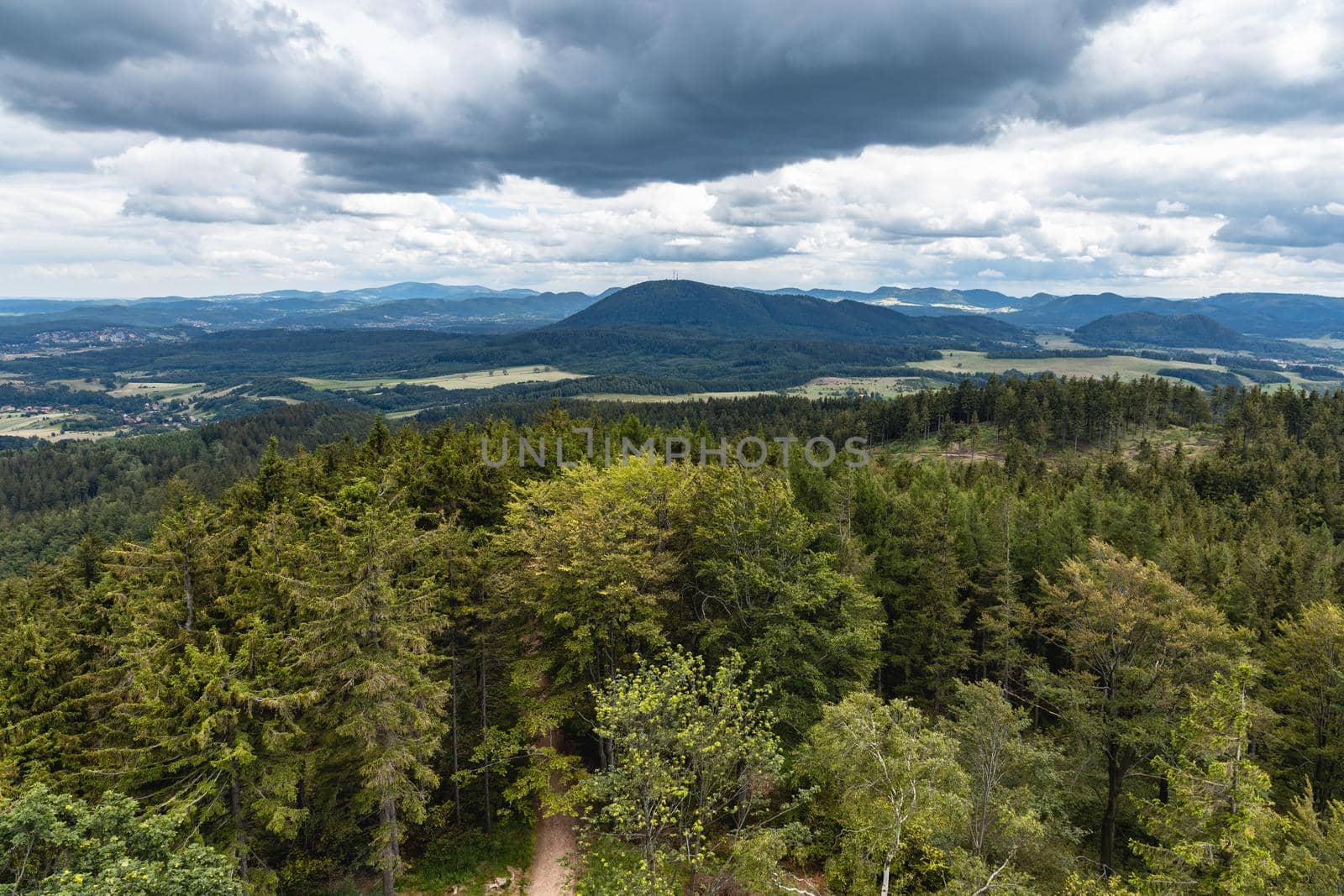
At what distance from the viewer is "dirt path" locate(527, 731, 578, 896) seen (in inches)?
1221

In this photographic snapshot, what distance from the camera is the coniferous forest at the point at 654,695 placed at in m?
21.2

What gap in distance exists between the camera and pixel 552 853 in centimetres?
3356

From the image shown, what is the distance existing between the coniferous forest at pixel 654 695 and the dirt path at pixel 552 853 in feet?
1.94

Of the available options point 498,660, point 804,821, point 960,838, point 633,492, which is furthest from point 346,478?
point 960,838

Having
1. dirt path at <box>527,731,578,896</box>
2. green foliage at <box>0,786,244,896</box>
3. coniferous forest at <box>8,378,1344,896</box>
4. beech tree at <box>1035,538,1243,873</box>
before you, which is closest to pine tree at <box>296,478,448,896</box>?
coniferous forest at <box>8,378,1344,896</box>

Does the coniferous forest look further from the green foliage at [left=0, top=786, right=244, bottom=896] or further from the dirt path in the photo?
the dirt path

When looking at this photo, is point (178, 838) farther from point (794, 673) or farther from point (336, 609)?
point (794, 673)

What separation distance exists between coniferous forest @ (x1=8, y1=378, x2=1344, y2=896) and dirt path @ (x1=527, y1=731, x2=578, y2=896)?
23.3 inches

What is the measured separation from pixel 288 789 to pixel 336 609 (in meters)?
6.19

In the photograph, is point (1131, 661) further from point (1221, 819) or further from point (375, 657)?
point (375, 657)

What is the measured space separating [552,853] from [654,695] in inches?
722

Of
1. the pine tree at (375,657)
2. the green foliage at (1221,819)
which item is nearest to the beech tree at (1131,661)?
the green foliage at (1221,819)

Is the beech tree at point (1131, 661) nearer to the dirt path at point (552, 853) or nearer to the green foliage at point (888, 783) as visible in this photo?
the green foliage at point (888, 783)

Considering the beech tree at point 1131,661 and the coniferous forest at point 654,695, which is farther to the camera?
the beech tree at point 1131,661
